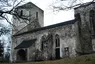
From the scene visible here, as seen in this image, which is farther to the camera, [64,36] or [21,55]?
[21,55]

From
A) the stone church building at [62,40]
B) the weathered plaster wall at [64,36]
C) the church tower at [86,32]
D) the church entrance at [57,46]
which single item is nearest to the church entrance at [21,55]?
the stone church building at [62,40]

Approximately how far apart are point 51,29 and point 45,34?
188 cm

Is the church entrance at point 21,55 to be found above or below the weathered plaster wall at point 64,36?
below

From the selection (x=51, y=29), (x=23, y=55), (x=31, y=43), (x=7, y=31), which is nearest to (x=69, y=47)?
(x=51, y=29)

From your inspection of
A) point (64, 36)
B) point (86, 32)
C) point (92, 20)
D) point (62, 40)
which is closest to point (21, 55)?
point (62, 40)

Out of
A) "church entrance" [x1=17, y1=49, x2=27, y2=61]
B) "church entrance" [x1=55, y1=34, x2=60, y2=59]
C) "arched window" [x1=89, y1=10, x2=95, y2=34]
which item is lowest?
"church entrance" [x1=17, y1=49, x2=27, y2=61]

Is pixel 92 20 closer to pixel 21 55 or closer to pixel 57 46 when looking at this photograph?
pixel 57 46

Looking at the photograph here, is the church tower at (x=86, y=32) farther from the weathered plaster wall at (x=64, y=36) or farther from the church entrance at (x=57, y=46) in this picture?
the church entrance at (x=57, y=46)

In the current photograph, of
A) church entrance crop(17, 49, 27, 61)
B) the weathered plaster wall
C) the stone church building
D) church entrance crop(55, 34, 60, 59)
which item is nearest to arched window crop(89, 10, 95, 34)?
the stone church building

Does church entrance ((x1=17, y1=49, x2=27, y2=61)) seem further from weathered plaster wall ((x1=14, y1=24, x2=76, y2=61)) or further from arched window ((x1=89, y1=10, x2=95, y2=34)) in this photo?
arched window ((x1=89, y1=10, x2=95, y2=34))

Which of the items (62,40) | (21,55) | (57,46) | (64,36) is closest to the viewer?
(64,36)

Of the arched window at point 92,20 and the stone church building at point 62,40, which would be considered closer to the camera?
the stone church building at point 62,40

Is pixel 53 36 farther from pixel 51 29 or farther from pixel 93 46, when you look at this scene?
pixel 93 46

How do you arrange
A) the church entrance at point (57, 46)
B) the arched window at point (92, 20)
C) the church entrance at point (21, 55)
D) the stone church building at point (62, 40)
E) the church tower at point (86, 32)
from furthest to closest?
the church entrance at point (21, 55) < the church entrance at point (57, 46) < the arched window at point (92, 20) < the church tower at point (86, 32) < the stone church building at point (62, 40)
